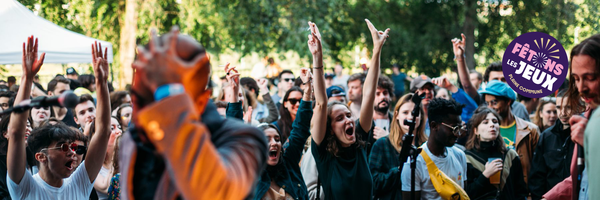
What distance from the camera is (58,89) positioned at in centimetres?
796

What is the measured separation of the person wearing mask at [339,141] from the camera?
13.5 feet

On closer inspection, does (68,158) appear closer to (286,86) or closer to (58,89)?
(58,89)

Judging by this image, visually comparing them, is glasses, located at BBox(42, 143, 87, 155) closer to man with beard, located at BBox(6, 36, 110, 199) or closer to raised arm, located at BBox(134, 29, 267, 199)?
man with beard, located at BBox(6, 36, 110, 199)

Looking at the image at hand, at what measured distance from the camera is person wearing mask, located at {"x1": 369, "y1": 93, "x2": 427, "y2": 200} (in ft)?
14.8

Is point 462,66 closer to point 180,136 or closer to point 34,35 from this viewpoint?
point 180,136

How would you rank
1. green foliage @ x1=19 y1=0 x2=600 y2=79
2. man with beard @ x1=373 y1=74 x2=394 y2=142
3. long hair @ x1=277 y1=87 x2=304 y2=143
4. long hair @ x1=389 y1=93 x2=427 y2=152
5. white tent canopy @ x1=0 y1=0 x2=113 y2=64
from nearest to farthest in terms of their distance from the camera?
long hair @ x1=389 y1=93 x2=427 y2=152
long hair @ x1=277 y1=87 x2=304 y2=143
man with beard @ x1=373 y1=74 x2=394 y2=142
white tent canopy @ x1=0 y1=0 x2=113 y2=64
green foliage @ x1=19 y1=0 x2=600 y2=79

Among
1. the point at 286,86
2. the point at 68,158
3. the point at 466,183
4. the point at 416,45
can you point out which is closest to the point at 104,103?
the point at 68,158

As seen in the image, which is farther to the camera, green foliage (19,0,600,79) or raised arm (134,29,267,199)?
green foliage (19,0,600,79)

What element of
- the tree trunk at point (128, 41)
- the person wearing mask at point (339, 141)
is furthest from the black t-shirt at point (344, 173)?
the tree trunk at point (128, 41)

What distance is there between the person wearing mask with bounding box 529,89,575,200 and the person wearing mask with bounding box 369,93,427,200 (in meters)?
1.23

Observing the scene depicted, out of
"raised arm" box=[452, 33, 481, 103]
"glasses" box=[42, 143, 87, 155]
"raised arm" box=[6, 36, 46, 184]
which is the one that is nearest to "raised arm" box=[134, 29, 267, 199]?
"raised arm" box=[6, 36, 46, 184]

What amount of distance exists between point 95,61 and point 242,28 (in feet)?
43.3

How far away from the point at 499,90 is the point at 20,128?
5.12m

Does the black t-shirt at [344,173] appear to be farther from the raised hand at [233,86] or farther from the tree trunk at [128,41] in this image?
the tree trunk at [128,41]
